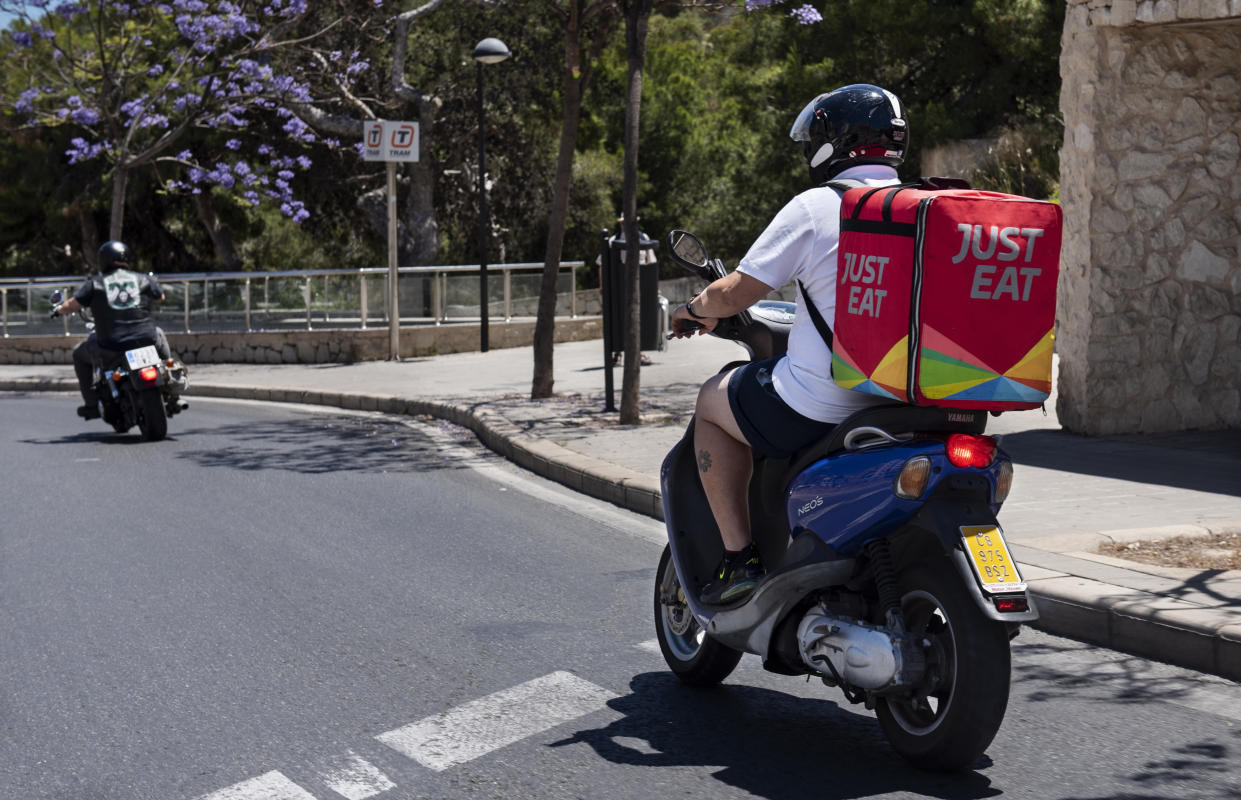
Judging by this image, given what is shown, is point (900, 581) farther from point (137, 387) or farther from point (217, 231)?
point (217, 231)

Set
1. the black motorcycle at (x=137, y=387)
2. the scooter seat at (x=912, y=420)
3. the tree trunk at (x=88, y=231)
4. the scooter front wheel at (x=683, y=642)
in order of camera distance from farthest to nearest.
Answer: the tree trunk at (x=88, y=231) < the black motorcycle at (x=137, y=387) < the scooter front wheel at (x=683, y=642) < the scooter seat at (x=912, y=420)

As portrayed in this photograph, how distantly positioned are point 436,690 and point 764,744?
1.22 metres

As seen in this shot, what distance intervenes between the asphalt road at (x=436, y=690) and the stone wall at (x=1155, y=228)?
4.06 meters

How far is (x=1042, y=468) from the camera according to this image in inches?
355

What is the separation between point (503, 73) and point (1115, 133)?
22.9 metres

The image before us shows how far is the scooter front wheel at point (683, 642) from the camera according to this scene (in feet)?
15.8

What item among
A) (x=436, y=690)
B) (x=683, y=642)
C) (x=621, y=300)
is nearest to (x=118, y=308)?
(x=621, y=300)

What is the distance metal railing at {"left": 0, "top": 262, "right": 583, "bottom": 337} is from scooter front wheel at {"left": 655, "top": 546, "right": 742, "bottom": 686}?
Result: 17.1 metres

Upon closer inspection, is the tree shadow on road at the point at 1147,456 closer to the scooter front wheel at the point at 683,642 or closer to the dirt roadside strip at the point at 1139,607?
the dirt roadside strip at the point at 1139,607

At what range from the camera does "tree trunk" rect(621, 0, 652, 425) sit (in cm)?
1189

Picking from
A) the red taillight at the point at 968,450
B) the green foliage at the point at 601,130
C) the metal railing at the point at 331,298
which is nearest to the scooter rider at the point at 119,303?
the green foliage at the point at 601,130

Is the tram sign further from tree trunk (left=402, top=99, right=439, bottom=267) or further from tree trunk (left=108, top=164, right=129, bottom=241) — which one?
tree trunk (left=402, top=99, right=439, bottom=267)

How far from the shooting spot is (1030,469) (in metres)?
8.97

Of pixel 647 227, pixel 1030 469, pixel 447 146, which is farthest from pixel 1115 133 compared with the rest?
pixel 647 227
